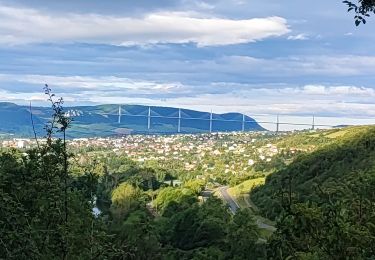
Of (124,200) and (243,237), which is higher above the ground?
(243,237)

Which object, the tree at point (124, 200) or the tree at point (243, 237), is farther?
the tree at point (124, 200)

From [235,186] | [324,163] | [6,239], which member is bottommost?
[235,186]

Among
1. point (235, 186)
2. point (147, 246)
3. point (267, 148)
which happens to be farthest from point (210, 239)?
point (267, 148)

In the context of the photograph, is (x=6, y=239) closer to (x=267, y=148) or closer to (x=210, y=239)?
(x=210, y=239)

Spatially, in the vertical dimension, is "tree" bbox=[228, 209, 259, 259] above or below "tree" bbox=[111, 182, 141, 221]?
above

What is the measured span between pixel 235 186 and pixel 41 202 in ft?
300

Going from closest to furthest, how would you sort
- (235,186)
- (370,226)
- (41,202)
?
(41,202) → (370,226) → (235,186)

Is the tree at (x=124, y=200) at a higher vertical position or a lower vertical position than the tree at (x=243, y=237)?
lower

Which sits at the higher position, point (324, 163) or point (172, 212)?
point (324, 163)

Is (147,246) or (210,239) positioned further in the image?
(210,239)

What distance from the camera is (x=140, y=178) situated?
10194cm

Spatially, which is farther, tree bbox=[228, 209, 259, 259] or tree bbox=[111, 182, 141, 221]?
tree bbox=[111, 182, 141, 221]

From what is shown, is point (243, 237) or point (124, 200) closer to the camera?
point (243, 237)

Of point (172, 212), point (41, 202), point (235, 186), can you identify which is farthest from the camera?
point (235, 186)
